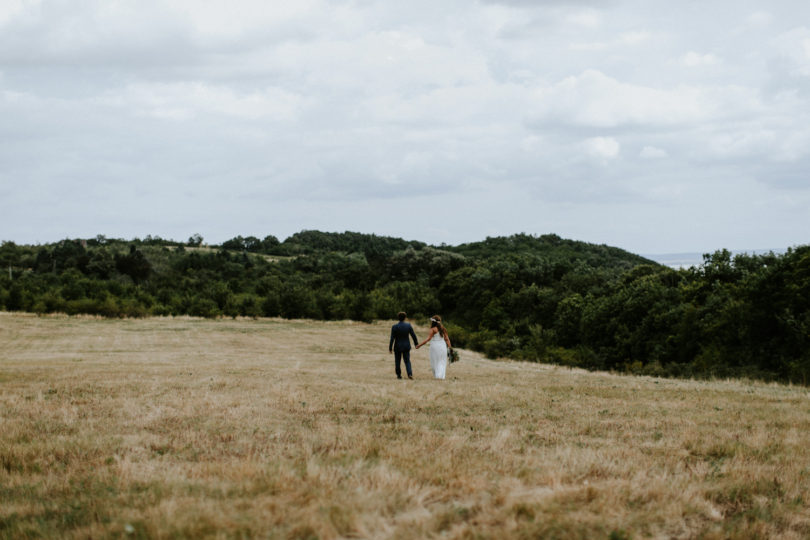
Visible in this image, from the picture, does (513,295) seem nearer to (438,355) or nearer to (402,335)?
(438,355)

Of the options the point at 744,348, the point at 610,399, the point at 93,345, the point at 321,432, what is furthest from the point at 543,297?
the point at 321,432

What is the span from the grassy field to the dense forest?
30858mm

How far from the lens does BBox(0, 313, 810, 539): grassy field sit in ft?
17.9

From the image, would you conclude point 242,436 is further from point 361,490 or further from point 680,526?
point 680,526

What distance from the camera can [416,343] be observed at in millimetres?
20844

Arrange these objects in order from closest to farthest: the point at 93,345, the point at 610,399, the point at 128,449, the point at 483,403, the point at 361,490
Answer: the point at 361,490, the point at 128,449, the point at 483,403, the point at 610,399, the point at 93,345

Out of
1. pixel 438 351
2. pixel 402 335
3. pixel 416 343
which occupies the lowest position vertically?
pixel 438 351

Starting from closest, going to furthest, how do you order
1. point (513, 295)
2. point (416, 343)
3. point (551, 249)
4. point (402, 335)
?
point (402, 335) → point (416, 343) → point (513, 295) → point (551, 249)

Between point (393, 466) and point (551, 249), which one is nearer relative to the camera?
point (393, 466)

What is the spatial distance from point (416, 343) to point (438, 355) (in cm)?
88

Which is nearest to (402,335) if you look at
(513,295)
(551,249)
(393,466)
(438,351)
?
(438,351)

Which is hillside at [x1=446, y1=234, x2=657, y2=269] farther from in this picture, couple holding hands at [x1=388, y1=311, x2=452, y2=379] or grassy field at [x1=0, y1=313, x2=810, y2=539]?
grassy field at [x1=0, y1=313, x2=810, y2=539]

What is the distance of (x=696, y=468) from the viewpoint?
24.9 ft

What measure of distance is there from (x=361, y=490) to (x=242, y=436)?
351 centimetres
